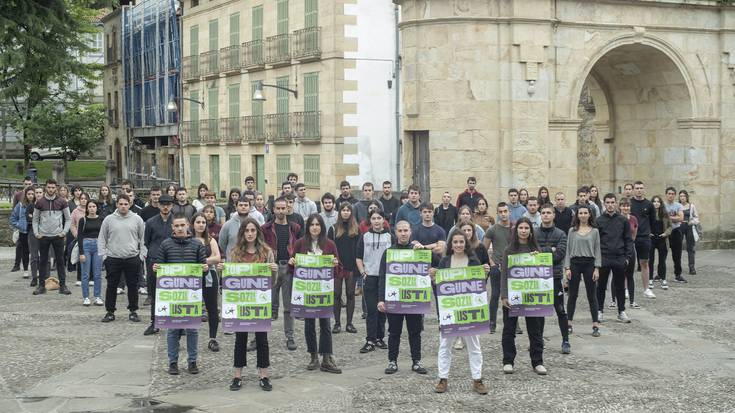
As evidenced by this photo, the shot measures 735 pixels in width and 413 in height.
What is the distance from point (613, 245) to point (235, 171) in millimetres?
25621

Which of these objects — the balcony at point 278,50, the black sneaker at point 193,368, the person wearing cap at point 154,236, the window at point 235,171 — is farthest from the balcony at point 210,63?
the black sneaker at point 193,368

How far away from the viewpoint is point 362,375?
37.9 ft

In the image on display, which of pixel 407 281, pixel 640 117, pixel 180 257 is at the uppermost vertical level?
pixel 640 117

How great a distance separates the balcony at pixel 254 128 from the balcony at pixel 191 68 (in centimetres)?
488

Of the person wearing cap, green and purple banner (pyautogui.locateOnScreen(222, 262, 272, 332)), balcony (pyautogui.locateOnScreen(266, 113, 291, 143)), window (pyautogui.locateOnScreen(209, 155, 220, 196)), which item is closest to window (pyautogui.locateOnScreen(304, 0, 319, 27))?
balcony (pyautogui.locateOnScreen(266, 113, 291, 143))

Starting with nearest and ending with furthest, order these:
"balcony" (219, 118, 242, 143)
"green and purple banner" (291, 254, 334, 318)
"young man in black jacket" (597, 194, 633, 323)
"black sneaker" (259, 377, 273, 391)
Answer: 1. "black sneaker" (259, 377, 273, 391)
2. "green and purple banner" (291, 254, 334, 318)
3. "young man in black jacket" (597, 194, 633, 323)
4. "balcony" (219, 118, 242, 143)

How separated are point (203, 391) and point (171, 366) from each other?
0.89 metres

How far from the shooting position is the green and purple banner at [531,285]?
454 inches

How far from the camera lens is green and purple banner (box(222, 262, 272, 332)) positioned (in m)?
10.8

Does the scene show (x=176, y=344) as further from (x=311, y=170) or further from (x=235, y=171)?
(x=235, y=171)

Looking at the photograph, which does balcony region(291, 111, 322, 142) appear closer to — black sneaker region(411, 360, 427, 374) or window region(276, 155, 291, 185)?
window region(276, 155, 291, 185)

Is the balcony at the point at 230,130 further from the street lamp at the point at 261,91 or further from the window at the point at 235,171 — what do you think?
the street lamp at the point at 261,91

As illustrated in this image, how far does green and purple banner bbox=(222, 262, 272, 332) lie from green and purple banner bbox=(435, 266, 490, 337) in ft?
5.57

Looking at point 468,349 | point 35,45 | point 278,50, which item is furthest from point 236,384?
point 278,50
